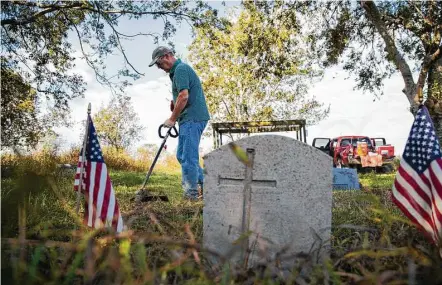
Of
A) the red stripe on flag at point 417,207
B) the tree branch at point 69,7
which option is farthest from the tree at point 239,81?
the red stripe on flag at point 417,207

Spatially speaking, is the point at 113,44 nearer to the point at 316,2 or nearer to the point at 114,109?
the point at 316,2

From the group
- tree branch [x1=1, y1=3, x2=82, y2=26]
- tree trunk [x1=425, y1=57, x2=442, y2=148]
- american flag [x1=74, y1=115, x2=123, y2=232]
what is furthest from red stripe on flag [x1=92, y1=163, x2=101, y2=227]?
tree trunk [x1=425, y1=57, x2=442, y2=148]

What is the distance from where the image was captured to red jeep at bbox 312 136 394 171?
599 inches

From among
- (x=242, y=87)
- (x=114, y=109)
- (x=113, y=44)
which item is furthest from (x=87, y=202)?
(x=114, y=109)

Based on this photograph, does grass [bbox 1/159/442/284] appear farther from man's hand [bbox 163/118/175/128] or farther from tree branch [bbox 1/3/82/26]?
tree branch [bbox 1/3/82/26]

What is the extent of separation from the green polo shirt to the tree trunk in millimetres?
7777

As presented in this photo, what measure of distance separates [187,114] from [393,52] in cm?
729

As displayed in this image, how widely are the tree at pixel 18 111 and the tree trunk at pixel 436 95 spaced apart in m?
10.0

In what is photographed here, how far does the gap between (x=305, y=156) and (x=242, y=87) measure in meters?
21.1

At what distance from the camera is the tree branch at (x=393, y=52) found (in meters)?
10.9

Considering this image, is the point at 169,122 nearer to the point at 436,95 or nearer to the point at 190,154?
the point at 190,154

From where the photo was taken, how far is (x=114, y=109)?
33.4 m

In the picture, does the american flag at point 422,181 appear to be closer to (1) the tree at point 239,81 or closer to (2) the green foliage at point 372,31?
(2) the green foliage at point 372,31

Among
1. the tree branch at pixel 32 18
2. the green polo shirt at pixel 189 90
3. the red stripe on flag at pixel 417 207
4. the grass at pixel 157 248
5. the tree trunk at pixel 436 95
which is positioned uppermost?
the tree branch at pixel 32 18
